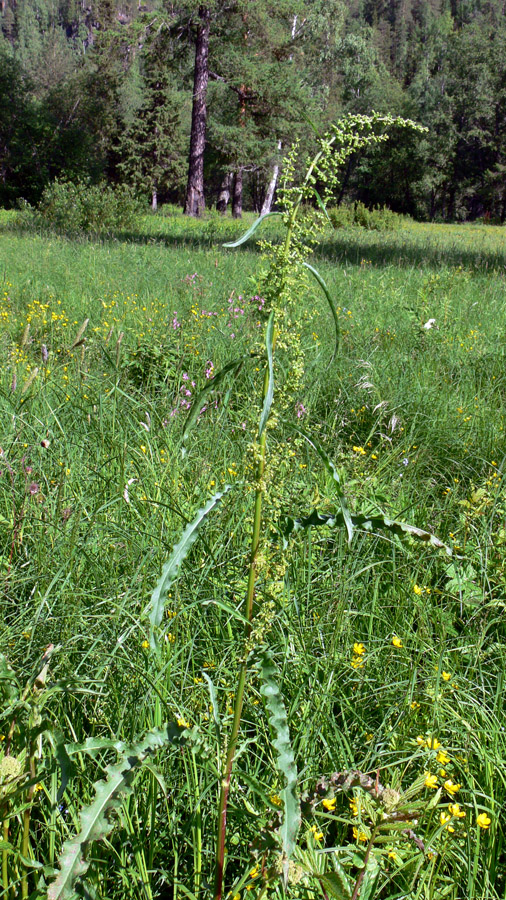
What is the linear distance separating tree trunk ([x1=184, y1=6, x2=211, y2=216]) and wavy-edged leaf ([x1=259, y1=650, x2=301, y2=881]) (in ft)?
64.3

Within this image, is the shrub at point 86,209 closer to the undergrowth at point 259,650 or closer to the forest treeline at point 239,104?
the forest treeline at point 239,104

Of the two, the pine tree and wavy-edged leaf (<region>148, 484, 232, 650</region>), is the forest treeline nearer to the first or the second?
the pine tree

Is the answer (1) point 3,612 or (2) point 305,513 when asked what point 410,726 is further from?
(1) point 3,612

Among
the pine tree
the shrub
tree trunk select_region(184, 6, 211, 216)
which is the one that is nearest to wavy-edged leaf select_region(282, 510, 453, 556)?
the shrub

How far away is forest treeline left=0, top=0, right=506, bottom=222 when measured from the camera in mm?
18719

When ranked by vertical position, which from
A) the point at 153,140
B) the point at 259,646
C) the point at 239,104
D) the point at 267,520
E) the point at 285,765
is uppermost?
the point at 153,140

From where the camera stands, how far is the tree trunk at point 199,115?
17.6m

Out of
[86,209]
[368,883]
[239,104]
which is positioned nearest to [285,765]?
[368,883]

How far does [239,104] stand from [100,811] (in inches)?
1012

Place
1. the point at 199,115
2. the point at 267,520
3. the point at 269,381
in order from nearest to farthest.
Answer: the point at 269,381 → the point at 267,520 → the point at 199,115

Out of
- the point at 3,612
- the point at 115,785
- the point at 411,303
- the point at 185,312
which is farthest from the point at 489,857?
the point at 411,303

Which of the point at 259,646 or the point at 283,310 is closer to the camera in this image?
the point at 283,310

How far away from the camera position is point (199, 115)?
18438mm

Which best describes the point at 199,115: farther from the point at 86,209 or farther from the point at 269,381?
the point at 269,381
